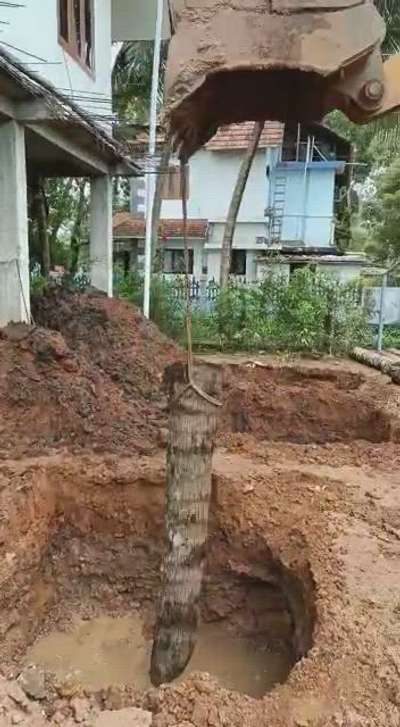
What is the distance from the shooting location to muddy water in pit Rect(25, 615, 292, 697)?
414 cm

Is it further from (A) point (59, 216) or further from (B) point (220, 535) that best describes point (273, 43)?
(A) point (59, 216)

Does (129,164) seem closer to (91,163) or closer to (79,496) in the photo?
(91,163)

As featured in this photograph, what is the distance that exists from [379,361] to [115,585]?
6580 millimetres

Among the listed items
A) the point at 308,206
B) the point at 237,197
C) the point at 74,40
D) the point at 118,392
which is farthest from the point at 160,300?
the point at 308,206

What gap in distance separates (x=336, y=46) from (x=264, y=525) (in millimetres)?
3348

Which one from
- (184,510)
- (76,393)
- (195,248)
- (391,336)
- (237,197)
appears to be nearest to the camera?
(184,510)

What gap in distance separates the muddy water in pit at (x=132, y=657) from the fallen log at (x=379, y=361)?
5.27 meters

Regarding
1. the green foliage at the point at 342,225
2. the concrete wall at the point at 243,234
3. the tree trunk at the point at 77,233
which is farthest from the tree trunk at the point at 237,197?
the green foliage at the point at 342,225

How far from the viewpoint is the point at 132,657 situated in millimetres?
4371

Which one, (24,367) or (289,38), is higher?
A: (289,38)

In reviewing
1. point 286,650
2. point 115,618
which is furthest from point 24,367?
point 286,650

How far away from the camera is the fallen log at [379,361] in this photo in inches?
353

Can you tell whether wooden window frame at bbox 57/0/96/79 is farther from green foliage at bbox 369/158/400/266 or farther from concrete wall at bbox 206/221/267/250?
green foliage at bbox 369/158/400/266

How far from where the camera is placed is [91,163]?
931 centimetres
